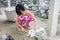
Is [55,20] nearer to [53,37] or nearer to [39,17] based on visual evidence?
[53,37]

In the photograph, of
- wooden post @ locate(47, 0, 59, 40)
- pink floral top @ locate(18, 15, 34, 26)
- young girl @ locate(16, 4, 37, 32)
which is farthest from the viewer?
pink floral top @ locate(18, 15, 34, 26)

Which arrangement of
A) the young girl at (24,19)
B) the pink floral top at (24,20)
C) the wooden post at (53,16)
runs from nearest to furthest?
the wooden post at (53,16) < the young girl at (24,19) < the pink floral top at (24,20)

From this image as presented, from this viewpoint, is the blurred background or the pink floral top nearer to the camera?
the blurred background

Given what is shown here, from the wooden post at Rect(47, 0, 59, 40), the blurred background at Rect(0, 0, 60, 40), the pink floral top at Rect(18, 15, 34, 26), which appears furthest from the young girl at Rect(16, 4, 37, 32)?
the wooden post at Rect(47, 0, 59, 40)

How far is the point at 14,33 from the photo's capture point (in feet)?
10.1

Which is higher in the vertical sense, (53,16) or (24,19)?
(53,16)

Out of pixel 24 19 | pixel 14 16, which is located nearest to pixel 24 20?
pixel 24 19

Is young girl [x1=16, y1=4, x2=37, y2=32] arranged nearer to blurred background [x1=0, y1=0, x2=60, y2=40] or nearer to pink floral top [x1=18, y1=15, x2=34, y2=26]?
pink floral top [x1=18, y1=15, x2=34, y2=26]

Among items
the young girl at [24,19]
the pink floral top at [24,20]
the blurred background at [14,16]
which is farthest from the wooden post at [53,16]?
the pink floral top at [24,20]

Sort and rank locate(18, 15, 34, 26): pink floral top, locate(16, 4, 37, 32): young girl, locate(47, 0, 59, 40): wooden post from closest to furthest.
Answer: locate(47, 0, 59, 40): wooden post
locate(16, 4, 37, 32): young girl
locate(18, 15, 34, 26): pink floral top

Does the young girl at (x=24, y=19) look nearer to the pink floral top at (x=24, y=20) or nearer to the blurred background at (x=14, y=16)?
the pink floral top at (x=24, y=20)

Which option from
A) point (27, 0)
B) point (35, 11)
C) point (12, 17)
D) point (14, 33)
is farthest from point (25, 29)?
point (27, 0)

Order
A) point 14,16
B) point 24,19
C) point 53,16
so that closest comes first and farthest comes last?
1. point 53,16
2. point 24,19
3. point 14,16

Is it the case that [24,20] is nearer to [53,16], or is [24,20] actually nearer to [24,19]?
[24,19]
